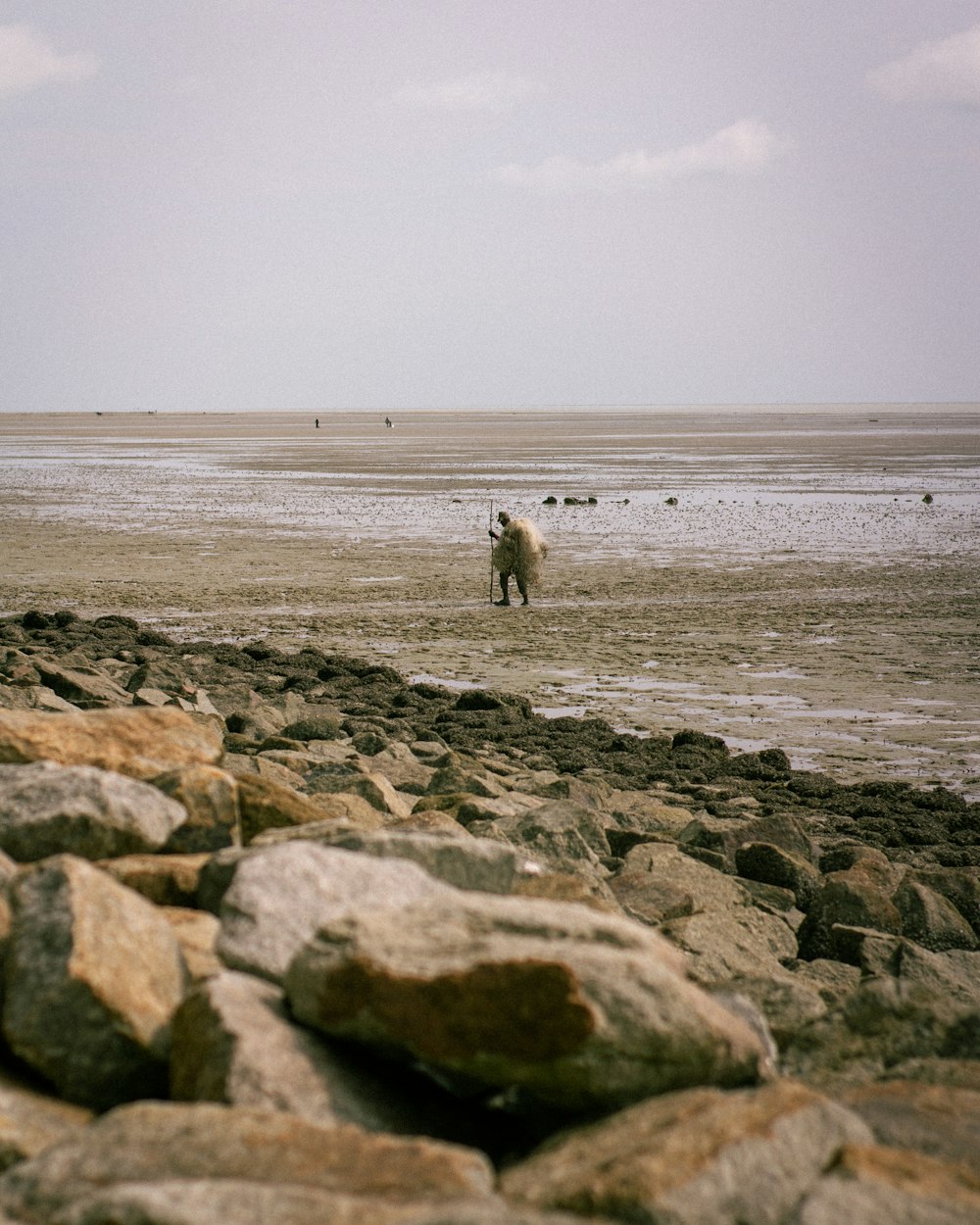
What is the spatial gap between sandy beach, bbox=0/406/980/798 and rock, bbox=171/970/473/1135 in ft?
27.4

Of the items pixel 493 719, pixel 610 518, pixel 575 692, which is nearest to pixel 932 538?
pixel 610 518

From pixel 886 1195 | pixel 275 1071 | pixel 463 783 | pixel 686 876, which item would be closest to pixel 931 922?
pixel 686 876

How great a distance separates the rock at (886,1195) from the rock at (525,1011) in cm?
64

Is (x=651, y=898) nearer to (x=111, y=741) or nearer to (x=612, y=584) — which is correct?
(x=111, y=741)

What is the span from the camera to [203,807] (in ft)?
18.4

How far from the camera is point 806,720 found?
13.5 meters

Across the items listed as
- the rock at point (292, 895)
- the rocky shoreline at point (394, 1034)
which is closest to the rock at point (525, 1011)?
the rocky shoreline at point (394, 1034)

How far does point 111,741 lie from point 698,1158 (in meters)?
3.85

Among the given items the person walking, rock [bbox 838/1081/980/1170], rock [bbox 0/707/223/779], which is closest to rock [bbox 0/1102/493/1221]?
rock [bbox 838/1081/980/1170]

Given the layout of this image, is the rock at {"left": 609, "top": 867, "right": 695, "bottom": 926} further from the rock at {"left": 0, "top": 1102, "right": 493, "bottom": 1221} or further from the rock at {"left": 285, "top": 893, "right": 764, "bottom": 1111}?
the rock at {"left": 0, "top": 1102, "right": 493, "bottom": 1221}

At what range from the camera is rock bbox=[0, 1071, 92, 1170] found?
3.48m

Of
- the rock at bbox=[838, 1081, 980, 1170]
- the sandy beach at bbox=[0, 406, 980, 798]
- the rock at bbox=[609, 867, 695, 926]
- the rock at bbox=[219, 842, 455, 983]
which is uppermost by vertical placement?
the rock at bbox=[219, 842, 455, 983]

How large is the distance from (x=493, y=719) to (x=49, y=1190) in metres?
10.1

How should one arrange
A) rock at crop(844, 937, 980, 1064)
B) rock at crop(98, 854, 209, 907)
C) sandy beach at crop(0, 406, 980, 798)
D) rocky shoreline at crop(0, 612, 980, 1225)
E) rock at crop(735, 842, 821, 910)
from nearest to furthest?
rocky shoreline at crop(0, 612, 980, 1225) < rock at crop(844, 937, 980, 1064) < rock at crop(98, 854, 209, 907) < rock at crop(735, 842, 821, 910) < sandy beach at crop(0, 406, 980, 798)
